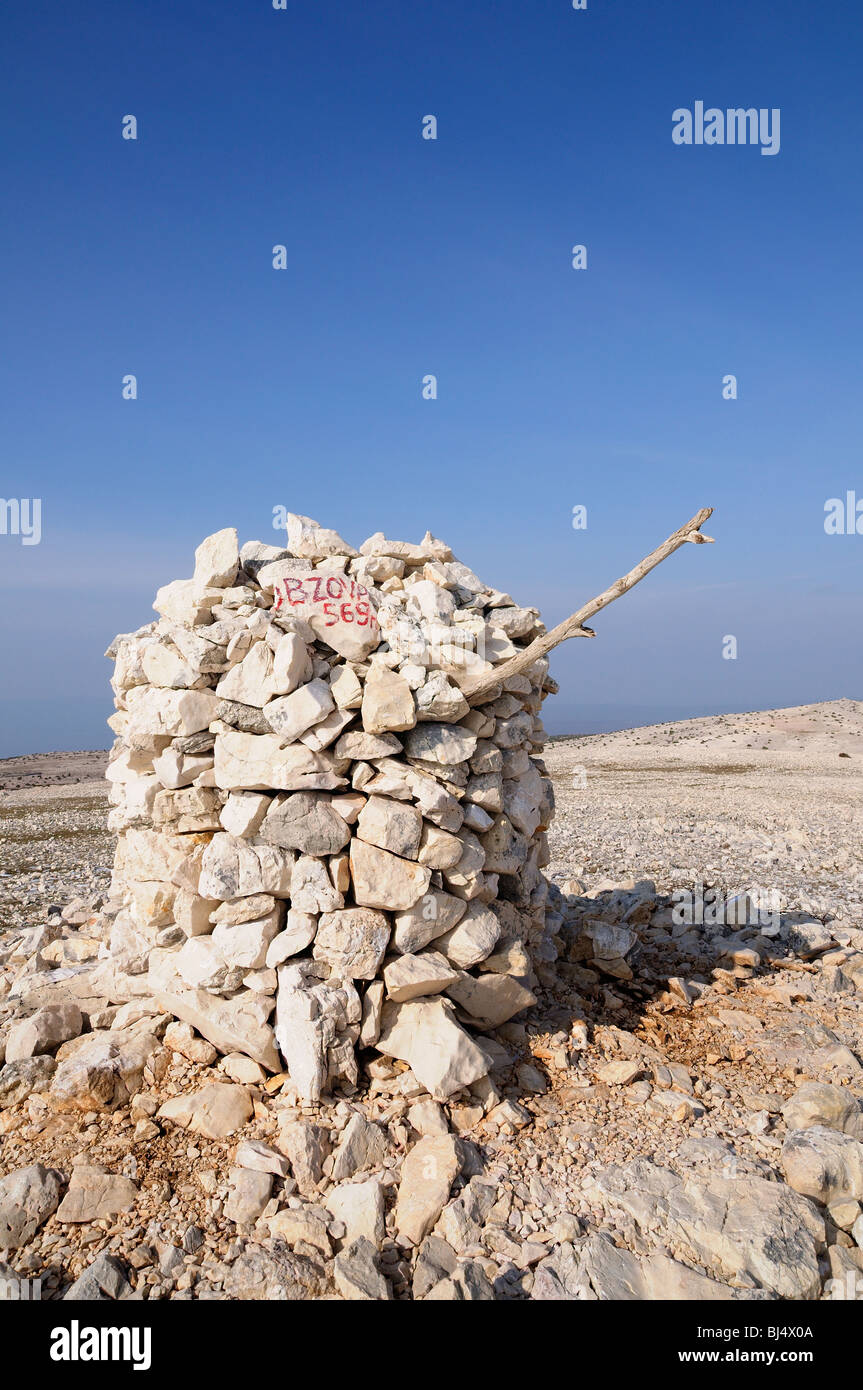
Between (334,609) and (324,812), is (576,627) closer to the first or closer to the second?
(334,609)

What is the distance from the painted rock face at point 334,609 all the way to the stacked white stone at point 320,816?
2cm

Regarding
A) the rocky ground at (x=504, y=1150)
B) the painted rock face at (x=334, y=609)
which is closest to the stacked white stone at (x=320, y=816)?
the painted rock face at (x=334, y=609)

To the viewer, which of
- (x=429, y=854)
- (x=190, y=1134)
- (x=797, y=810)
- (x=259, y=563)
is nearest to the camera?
(x=190, y=1134)

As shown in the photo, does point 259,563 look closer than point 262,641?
No

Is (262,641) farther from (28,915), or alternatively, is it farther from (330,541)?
(28,915)

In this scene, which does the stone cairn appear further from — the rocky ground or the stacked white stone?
the rocky ground

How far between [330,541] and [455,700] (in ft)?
6.52

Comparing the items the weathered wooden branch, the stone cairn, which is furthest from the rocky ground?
the weathered wooden branch

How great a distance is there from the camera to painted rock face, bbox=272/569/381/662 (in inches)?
264

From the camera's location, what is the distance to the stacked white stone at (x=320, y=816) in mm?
6090

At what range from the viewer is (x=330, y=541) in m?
7.34

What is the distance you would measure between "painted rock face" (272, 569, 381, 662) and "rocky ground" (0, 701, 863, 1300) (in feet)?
10.8
